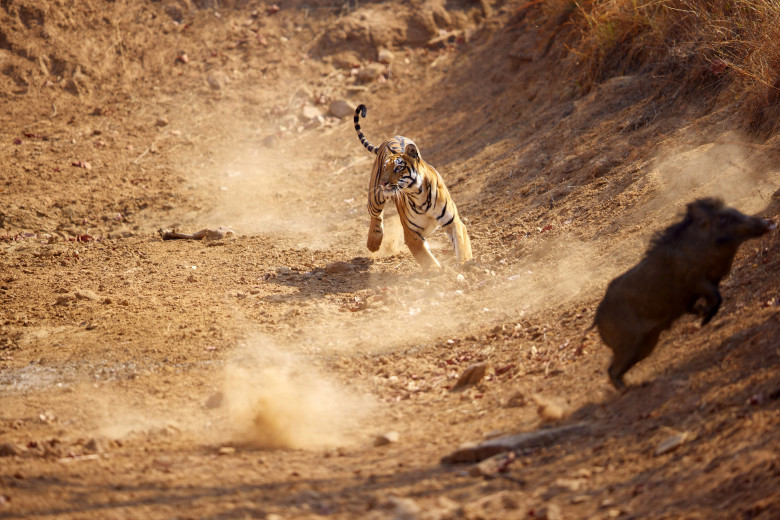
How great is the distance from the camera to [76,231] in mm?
11273

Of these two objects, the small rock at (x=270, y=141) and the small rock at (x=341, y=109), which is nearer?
the small rock at (x=270, y=141)

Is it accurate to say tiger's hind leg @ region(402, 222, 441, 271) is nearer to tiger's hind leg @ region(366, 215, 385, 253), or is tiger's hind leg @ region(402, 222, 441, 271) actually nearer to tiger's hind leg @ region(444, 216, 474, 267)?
tiger's hind leg @ region(444, 216, 474, 267)

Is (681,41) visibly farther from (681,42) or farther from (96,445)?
(96,445)

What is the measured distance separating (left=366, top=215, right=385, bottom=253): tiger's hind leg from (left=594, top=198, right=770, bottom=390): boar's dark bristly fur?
4.83 metres

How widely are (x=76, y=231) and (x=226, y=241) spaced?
253 centimetres

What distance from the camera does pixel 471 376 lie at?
582 centimetres

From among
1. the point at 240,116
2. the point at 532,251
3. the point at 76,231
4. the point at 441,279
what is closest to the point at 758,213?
the point at 532,251

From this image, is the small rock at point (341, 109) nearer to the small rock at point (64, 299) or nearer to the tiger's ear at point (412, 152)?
the tiger's ear at point (412, 152)

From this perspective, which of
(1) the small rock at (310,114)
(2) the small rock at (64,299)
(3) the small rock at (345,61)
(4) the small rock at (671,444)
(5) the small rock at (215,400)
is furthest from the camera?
(3) the small rock at (345,61)

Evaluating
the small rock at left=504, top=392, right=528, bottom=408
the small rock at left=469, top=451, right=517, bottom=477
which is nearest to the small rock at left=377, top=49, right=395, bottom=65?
the small rock at left=504, top=392, right=528, bottom=408

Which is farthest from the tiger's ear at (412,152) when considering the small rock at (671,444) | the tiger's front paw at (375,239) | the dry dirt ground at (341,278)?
the small rock at (671,444)

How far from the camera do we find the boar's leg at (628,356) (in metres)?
4.68

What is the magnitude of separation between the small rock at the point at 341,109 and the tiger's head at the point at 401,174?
6.62 metres

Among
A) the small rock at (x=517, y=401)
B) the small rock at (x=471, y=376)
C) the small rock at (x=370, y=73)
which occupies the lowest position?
the small rock at (x=517, y=401)
